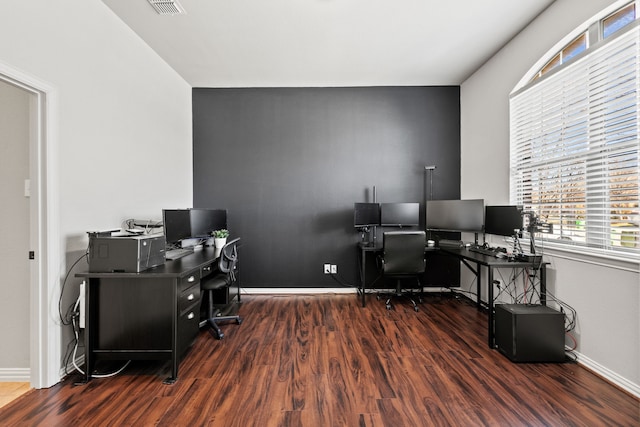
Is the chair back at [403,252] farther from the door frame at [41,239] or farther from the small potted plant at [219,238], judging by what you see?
the door frame at [41,239]

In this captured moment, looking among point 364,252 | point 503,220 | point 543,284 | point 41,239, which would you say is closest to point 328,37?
point 364,252

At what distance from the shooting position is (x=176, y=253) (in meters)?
2.81

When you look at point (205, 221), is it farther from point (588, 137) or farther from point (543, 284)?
point (588, 137)

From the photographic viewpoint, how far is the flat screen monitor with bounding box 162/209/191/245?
2848 millimetres

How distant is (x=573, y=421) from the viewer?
1667mm

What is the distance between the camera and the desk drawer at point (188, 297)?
7.06 ft

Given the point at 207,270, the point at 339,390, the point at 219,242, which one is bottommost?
the point at 339,390

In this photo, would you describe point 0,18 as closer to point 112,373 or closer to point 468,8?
point 112,373

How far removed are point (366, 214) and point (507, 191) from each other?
169 centimetres

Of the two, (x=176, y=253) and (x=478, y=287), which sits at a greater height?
(x=176, y=253)

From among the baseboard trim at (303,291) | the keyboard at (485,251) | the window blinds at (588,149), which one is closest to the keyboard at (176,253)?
the baseboard trim at (303,291)

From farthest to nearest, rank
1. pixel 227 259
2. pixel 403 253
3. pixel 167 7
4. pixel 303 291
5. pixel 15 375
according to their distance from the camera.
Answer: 1. pixel 303 291
2. pixel 403 253
3. pixel 227 259
4. pixel 167 7
5. pixel 15 375

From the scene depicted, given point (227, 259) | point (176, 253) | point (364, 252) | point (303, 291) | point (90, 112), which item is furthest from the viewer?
point (303, 291)

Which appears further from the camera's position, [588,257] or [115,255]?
[588,257]
